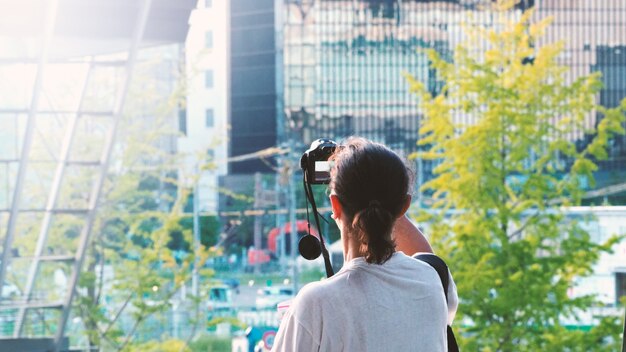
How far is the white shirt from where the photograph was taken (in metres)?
0.69

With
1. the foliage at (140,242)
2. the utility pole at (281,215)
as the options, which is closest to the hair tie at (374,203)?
the foliage at (140,242)

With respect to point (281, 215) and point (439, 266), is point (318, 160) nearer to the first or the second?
point (439, 266)

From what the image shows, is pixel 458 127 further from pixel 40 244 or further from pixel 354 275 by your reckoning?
pixel 354 275

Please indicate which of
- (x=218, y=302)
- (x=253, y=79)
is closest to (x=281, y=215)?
(x=253, y=79)

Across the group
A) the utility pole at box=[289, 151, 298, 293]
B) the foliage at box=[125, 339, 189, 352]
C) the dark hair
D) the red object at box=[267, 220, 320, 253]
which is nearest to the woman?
the dark hair

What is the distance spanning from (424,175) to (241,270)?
365 cm

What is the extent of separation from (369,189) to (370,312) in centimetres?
8

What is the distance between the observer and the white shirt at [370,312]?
69cm

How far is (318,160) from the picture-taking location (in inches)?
30.9

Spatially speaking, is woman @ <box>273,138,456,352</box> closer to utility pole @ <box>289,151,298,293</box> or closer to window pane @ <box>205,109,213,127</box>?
window pane @ <box>205,109,213,127</box>

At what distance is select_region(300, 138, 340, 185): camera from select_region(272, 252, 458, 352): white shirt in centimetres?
9

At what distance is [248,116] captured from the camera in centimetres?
1271

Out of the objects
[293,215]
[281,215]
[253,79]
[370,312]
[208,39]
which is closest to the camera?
[370,312]

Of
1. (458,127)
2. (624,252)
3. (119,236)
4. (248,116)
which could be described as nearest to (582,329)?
(624,252)
